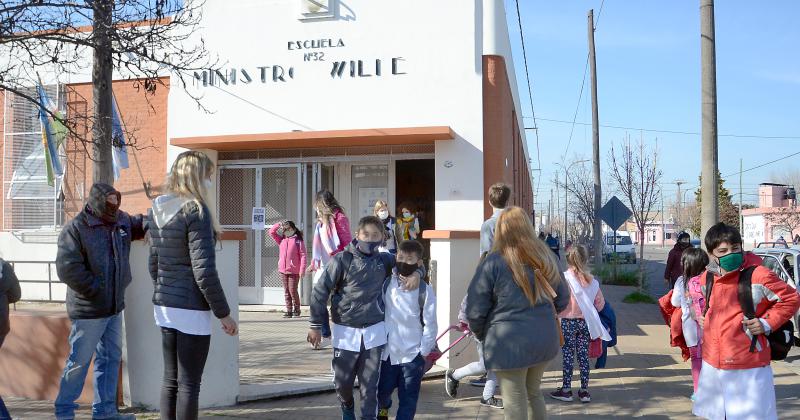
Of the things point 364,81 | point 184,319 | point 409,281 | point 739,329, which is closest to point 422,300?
point 409,281

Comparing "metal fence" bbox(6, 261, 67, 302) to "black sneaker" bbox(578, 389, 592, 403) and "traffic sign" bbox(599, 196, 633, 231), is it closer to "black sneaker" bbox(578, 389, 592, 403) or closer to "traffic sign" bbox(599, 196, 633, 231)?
"black sneaker" bbox(578, 389, 592, 403)

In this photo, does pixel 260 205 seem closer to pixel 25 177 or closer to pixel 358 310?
pixel 25 177

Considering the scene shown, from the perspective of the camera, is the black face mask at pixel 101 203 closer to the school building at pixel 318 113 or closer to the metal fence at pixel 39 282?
the school building at pixel 318 113

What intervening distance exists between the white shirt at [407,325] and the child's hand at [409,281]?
0.03 meters

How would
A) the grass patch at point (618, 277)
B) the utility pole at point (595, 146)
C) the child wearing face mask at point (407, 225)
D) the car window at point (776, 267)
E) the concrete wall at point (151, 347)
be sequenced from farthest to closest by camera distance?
1. the utility pole at point (595, 146)
2. the grass patch at point (618, 277)
3. the child wearing face mask at point (407, 225)
4. the car window at point (776, 267)
5. the concrete wall at point (151, 347)

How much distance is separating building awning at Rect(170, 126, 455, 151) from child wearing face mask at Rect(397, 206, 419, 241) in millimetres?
1200

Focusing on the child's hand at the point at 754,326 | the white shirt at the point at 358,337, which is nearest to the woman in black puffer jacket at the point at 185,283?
the white shirt at the point at 358,337

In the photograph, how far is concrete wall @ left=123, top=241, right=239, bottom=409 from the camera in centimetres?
561

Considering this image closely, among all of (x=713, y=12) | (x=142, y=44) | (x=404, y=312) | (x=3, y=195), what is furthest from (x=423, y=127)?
(x=3, y=195)

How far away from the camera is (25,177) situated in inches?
556

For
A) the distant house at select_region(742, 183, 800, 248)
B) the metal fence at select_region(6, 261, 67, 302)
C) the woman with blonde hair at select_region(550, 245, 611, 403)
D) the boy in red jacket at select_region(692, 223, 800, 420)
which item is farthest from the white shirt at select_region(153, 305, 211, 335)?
the distant house at select_region(742, 183, 800, 248)

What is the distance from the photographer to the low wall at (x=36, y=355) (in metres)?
5.75

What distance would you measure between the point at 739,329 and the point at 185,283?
349 centimetres

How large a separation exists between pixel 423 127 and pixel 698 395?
700 cm
